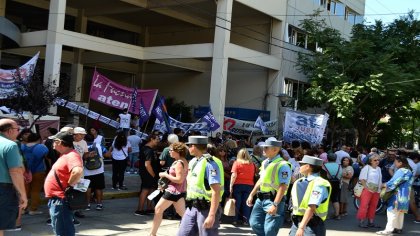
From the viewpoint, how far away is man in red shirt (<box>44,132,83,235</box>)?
212 inches

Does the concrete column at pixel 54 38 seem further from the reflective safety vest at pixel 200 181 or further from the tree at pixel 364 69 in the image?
the reflective safety vest at pixel 200 181

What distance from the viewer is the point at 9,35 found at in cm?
1914

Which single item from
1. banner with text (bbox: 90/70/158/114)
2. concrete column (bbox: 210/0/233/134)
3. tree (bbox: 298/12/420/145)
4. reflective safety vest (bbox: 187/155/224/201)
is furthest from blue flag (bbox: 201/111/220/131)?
reflective safety vest (bbox: 187/155/224/201)

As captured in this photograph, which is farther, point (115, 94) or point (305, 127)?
point (305, 127)

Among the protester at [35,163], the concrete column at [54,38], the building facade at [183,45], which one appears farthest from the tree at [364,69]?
the protester at [35,163]

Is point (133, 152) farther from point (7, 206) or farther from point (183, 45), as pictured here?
point (7, 206)

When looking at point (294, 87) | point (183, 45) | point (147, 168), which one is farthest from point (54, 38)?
point (294, 87)

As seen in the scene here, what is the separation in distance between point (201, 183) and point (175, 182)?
1396 millimetres

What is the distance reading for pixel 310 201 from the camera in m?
5.25

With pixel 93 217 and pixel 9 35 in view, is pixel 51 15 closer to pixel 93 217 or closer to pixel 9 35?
pixel 9 35

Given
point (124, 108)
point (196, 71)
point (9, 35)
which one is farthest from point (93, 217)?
point (196, 71)

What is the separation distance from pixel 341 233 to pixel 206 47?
45.6ft

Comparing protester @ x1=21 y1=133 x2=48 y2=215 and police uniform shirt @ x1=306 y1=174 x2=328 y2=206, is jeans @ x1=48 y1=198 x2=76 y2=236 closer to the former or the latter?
police uniform shirt @ x1=306 y1=174 x2=328 y2=206

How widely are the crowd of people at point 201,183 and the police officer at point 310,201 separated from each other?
1 cm
